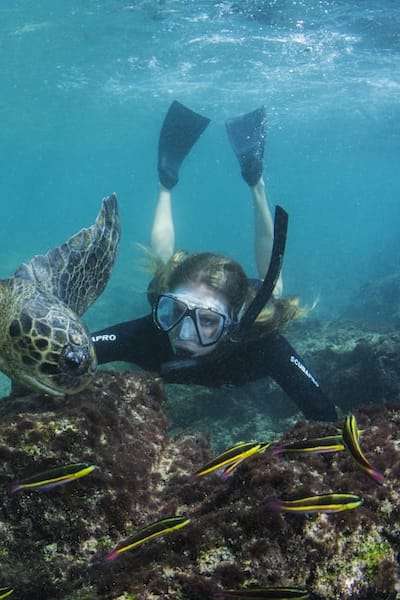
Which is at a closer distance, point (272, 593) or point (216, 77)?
point (272, 593)

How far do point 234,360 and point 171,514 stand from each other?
9.36 ft

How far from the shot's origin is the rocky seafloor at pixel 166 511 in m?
1.54

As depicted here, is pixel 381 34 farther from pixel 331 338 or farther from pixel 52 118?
pixel 52 118

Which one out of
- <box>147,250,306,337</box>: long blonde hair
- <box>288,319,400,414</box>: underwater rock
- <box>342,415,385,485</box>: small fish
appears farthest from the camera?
<box>288,319,400,414</box>: underwater rock

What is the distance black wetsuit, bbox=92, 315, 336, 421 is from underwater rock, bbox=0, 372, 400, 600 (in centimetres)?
202

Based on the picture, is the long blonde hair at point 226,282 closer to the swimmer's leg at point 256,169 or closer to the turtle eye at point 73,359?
the turtle eye at point 73,359

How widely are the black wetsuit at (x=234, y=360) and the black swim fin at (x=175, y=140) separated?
5994 millimetres

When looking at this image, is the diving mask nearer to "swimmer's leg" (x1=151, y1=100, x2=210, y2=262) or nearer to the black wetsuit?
the black wetsuit

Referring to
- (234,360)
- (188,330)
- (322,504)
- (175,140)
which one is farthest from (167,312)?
(175,140)

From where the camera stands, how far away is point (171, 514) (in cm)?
206

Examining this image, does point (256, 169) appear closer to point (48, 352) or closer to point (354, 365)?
point (354, 365)

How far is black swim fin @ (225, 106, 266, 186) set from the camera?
939cm

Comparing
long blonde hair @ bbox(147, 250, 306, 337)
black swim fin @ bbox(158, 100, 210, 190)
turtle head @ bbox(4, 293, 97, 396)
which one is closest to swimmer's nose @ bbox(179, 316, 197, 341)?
long blonde hair @ bbox(147, 250, 306, 337)

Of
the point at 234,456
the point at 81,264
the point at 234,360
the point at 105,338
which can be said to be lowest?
the point at 234,360
